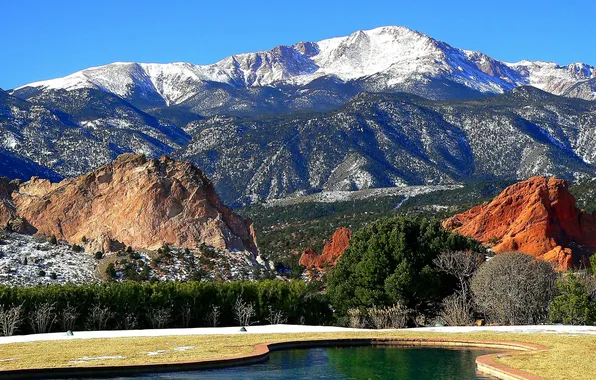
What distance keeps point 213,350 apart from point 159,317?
13573 mm

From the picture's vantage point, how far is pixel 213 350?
88.4 ft

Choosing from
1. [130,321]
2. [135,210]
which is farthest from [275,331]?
[135,210]

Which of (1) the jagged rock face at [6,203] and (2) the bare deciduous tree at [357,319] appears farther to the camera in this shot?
(1) the jagged rock face at [6,203]

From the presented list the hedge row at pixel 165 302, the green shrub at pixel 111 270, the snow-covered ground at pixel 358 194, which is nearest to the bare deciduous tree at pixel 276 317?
the hedge row at pixel 165 302

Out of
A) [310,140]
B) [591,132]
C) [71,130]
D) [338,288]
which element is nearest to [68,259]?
[338,288]

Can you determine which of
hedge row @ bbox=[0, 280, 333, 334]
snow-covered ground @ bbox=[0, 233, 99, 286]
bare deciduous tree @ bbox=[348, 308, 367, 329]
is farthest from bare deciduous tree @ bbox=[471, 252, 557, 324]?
snow-covered ground @ bbox=[0, 233, 99, 286]

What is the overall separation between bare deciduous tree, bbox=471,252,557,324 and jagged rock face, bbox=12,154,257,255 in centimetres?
4068

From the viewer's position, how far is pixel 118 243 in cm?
7419

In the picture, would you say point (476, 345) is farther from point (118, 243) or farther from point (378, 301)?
point (118, 243)

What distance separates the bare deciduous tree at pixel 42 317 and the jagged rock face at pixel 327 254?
5006cm

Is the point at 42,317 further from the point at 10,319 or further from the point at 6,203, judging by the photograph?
the point at 6,203

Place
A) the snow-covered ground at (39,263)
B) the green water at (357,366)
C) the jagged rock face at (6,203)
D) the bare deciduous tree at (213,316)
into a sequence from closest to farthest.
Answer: the green water at (357,366), the bare deciduous tree at (213,316), the snow-covered ground at (39,263), the jagged rock face at (6,203)

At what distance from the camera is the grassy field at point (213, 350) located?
22.2 metres

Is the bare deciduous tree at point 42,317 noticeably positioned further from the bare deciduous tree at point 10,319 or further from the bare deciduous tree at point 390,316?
the bare deciduous tree at point 390,316
